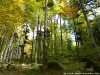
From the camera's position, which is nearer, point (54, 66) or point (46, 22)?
point (54, 66)

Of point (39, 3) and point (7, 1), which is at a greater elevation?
point (39, 3)

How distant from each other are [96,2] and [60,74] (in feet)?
30.3

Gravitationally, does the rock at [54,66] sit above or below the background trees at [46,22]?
below

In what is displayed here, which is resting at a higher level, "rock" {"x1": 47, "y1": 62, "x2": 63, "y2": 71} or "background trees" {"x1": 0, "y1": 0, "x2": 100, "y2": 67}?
"background trees" {"x1": 0, "y1": 0, "x2": 100, "y2": 67}

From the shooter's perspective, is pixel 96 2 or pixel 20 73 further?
pixel 96 2

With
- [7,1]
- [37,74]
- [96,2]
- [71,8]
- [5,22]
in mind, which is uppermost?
[71,8]

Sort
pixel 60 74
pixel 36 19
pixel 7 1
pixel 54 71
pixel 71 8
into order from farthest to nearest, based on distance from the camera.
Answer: pixel 71 8, pixel 36 19, pixel 54 71, pixel 60 74, pixel 7 1

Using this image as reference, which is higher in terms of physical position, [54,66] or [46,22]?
[46,22]

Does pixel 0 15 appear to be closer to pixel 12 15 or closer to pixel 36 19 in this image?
pixel 12 15

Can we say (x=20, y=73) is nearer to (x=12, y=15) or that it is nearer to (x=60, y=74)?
(x=60, y=74)

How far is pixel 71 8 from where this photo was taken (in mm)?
28797

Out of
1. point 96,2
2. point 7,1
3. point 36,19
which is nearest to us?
point 7,1

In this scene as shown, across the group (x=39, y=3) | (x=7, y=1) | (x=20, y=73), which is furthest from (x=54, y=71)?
(x=39, y=3)

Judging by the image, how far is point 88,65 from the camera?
52.4 ft
